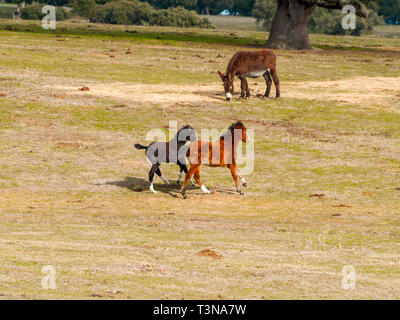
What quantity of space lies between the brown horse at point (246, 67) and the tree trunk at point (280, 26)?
925 inches

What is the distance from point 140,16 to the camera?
12419 centimetres

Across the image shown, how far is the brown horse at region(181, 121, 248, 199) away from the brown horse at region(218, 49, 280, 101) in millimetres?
14535

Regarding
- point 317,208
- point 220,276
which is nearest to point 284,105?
point 317,208

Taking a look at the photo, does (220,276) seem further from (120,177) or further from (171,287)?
(120,177)

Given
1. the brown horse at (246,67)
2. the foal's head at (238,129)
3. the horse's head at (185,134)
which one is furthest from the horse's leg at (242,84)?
the horse's head at (185,134)

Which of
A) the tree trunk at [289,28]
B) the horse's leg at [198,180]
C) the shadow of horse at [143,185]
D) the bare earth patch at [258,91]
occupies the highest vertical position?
the tree trunk at [289,28]

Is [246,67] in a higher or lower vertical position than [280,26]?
lower

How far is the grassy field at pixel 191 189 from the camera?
1387cm

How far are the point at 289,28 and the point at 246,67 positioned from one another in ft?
83.1

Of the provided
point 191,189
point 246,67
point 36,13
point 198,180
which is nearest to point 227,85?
point 246,67

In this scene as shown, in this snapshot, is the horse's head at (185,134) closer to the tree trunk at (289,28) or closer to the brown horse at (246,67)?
the brown horse at (246,67)

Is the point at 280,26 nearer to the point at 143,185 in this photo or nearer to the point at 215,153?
the point at 143,185

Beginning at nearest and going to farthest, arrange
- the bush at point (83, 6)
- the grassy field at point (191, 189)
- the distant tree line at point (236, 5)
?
the grassy field at point (191, 189)
the bush at point (83, 6)
the distant tree line at point (236, 5)
